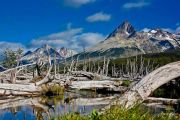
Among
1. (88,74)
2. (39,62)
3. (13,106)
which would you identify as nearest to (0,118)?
(13,106)

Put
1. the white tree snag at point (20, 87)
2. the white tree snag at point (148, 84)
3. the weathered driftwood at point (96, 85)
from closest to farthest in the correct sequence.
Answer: the white tree snag at point (148, 84)
the white tree snag at point (20, 87)
the weathered driftwood at point (96, 85)

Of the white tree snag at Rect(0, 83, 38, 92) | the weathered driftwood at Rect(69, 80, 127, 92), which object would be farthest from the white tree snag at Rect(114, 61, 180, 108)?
the weathered driftwood at Rect(69, 80, 127, 92)

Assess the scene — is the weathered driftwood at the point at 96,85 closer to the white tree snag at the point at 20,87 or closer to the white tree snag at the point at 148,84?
the white tree snag at the point at 20,87

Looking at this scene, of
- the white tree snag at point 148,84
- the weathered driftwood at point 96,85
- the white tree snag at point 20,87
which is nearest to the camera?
the white tree snag at point 148,84

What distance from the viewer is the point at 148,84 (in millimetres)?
15445

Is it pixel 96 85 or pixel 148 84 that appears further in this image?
pixel 96 85

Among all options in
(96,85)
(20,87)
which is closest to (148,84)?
(20,87)

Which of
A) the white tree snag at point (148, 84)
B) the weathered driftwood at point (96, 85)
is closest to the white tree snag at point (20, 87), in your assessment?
the weathered driftwood at point (96, 85)

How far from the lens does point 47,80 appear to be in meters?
37.0

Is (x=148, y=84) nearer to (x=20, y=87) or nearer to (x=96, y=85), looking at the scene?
(x=20, y=87)

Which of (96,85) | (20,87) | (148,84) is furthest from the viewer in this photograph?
(96,85)

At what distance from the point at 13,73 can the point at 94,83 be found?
10.6m

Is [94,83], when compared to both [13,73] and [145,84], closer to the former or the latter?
[13,73]

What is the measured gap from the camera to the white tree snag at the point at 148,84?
14484 millimetres
